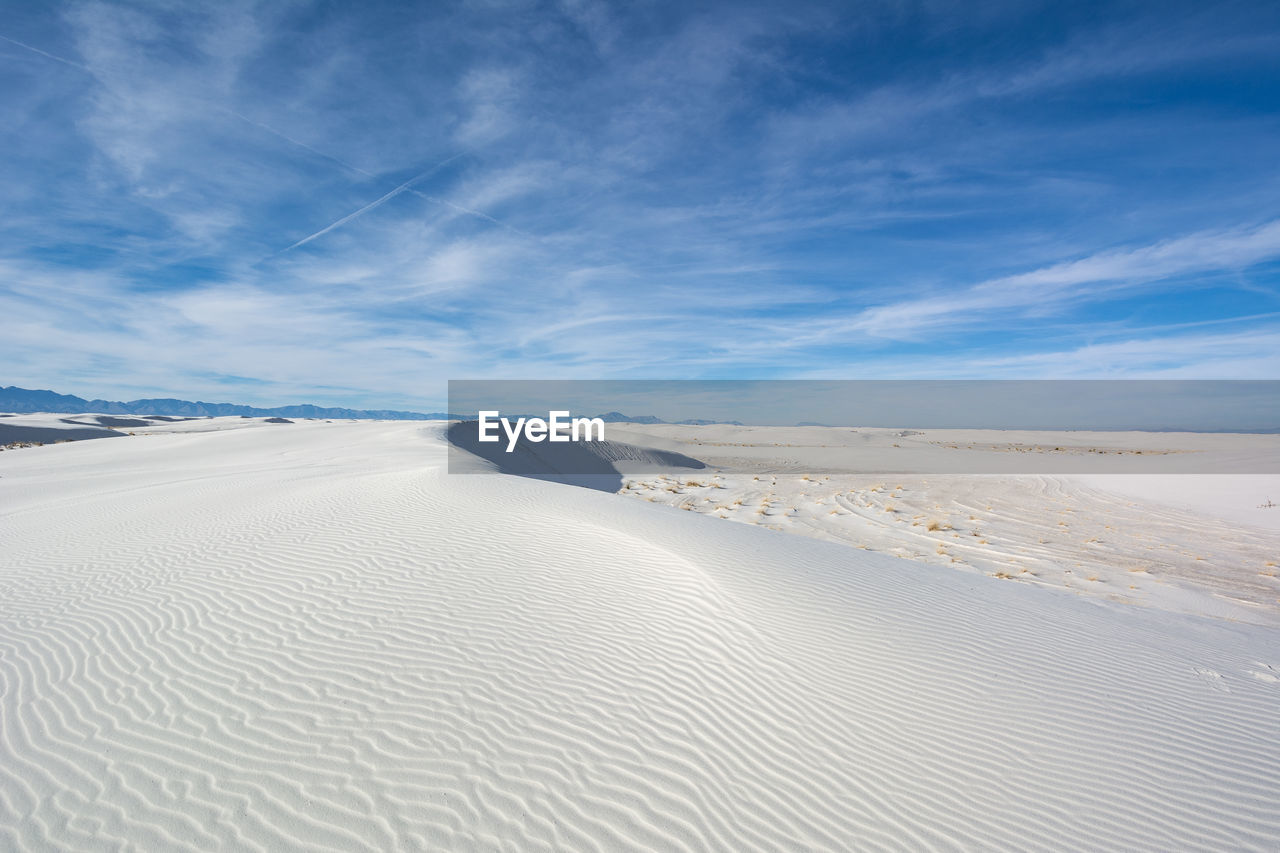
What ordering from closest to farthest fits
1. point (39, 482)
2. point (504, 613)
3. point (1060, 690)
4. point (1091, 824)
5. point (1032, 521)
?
point (1091, 824), point (1060, 690), point (504, 613), point (1032, 521), point (39, 482)

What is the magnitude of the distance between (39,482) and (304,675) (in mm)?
16998

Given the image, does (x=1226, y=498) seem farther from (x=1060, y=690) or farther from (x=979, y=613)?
(x=1060, y=690)

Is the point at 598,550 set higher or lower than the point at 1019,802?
higher

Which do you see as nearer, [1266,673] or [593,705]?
[593,705]

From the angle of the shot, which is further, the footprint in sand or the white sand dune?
the footprint in sand

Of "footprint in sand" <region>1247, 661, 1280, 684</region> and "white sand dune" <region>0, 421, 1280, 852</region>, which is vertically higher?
"white sand dune" <region>0, 421, 1280, 852</region>

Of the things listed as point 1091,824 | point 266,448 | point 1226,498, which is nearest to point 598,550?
point 1091,824

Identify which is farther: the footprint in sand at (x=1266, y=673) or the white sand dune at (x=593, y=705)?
the footprint in sand at (x=1266, y=673)

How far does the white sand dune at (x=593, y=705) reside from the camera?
302 cm

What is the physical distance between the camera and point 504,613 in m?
5.26

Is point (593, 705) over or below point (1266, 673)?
over

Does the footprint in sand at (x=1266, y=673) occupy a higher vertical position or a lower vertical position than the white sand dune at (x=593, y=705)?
lower

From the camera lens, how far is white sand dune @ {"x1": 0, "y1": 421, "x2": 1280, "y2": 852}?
3020 millimetres

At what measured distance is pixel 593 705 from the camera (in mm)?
3895
